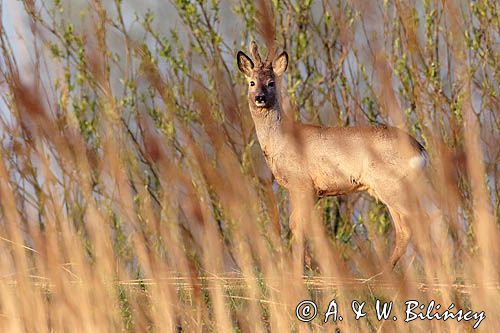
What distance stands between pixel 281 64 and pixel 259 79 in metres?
0.30

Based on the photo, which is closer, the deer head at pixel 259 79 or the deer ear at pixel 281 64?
the deer head at pixel 259 79

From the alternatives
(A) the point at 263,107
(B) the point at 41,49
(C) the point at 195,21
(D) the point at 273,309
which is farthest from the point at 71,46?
(D) the point at 273,309

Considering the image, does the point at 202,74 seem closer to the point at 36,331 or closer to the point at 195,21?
the point at 195,21

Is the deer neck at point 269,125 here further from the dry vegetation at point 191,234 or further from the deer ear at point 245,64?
the dry vegetation at point 191,234

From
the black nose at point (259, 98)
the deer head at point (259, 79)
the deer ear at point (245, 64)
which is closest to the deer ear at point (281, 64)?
the deer head at point (259, 79)

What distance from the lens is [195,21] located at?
1054 centimetres

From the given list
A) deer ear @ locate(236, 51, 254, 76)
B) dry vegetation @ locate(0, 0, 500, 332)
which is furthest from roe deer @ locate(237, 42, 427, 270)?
dry vegetation @ locate(0, 0, 500, 332)

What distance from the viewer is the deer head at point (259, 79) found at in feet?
24.6

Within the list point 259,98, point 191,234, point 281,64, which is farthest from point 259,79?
point 191,234

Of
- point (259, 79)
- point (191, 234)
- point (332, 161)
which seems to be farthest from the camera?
point (259, 79)

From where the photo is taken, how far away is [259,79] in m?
7.53

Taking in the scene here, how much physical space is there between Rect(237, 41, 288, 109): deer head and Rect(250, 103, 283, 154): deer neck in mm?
51

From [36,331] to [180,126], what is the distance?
1543mm

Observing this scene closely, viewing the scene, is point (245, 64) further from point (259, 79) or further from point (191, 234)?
point (191, 234)
